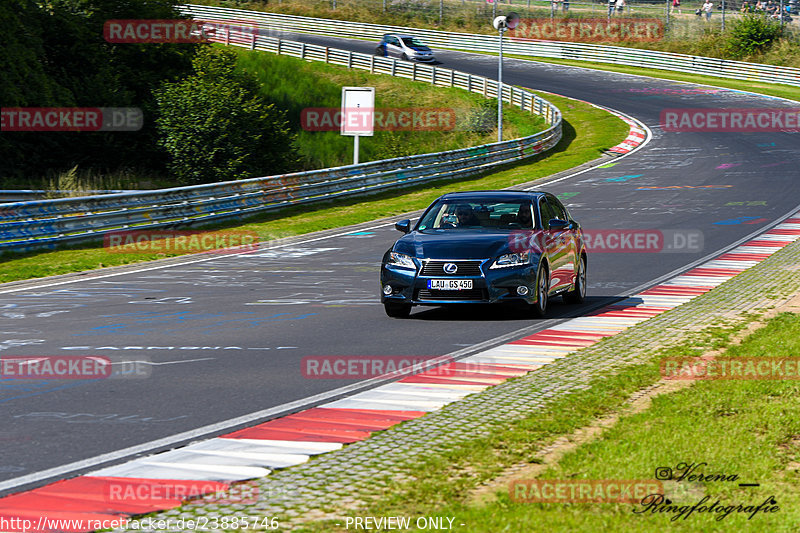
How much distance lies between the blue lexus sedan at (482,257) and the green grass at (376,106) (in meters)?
31.5

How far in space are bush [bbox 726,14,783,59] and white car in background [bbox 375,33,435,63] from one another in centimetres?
2045

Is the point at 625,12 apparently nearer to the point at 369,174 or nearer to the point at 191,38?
the point at 191,38

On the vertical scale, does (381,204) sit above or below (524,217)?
below

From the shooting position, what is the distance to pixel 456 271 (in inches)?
521

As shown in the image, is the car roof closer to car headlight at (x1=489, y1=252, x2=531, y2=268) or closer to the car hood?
the car hood

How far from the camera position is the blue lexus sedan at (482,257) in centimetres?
1325

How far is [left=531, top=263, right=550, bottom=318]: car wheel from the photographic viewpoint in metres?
13.6

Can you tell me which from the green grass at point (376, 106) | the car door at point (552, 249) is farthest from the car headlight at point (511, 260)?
the green grass at point (376, 106)

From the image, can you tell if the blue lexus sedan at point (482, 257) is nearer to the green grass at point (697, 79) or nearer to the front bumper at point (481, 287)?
the front bumper at point (481, 287)

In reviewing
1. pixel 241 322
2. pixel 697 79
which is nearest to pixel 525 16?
pixel 697 79

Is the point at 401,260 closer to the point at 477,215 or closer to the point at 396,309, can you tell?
the point at 396,309

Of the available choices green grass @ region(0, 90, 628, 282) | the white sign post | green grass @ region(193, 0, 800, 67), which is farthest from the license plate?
green grass @ region(193, 0, 800, 67)

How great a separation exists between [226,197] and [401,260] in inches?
591

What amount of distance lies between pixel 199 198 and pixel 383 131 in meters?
26.4
